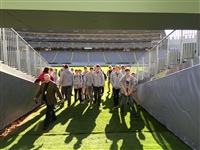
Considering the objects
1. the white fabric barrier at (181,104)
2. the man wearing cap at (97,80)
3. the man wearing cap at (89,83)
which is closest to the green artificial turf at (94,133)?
the white fabric barrier at (181,104)

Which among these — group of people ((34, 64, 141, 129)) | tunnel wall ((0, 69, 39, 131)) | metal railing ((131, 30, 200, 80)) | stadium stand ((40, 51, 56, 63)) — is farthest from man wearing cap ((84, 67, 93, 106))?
stadium stand ((40, 51, 56, 63))

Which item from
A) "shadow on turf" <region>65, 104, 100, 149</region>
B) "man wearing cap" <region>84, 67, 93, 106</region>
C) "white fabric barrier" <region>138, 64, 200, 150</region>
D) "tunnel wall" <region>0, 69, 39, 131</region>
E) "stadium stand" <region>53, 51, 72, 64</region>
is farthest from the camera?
"stadium stand" <region>53, 51, 72, 64</region>

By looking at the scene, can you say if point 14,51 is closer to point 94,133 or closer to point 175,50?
point 94,133

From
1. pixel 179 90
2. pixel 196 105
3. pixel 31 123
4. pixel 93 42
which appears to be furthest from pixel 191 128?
pixel 93 42

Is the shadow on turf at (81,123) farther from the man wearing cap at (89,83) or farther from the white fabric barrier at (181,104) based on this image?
the white fabric barrier at (181,104)

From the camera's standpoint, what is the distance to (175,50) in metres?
7.36

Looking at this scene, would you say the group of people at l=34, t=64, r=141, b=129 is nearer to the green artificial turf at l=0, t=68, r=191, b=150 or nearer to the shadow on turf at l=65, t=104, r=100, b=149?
the green artificial turf at l=0, t=68, r=191, b=150

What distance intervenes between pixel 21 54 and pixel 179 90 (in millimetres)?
6151

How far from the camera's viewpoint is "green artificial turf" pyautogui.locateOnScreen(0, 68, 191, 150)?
5820mm

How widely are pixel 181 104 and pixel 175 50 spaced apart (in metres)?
2.10

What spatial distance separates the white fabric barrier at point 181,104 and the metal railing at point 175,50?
0.66 meters

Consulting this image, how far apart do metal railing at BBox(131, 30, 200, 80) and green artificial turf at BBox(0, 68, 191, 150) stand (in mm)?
2048

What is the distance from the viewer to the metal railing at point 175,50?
20.9 feet

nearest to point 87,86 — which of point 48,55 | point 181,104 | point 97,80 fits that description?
point 97,80
